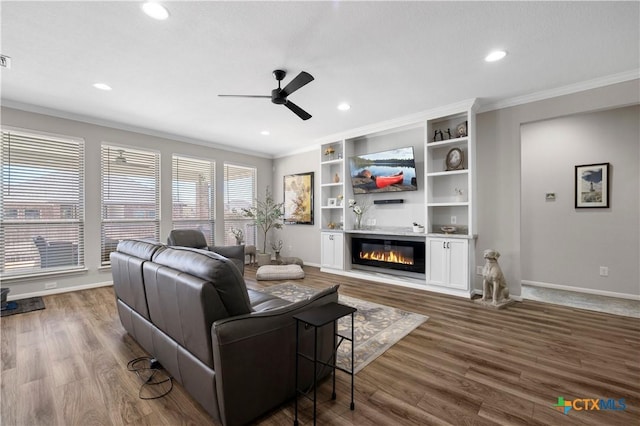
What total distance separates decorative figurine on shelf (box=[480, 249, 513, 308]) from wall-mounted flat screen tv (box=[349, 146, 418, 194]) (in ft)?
5.31

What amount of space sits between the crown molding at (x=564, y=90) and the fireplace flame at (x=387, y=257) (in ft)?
8.44

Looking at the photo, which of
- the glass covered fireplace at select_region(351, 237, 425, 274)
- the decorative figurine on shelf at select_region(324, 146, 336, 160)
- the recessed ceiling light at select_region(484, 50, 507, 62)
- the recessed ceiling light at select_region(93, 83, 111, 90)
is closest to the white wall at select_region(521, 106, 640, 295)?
the glass covered fireplace at select_region(351, 237, 425, 274)

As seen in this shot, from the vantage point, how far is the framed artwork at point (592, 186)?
13.0ft

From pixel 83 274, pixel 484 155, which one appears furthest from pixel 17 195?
pixel 484 155

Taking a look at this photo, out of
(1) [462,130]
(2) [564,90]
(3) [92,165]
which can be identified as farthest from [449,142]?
(3) [92,165]

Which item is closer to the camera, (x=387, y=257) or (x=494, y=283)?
(x=494, y=283)

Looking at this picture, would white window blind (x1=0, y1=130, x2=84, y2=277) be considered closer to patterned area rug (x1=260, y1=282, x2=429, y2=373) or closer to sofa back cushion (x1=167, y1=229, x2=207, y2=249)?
sofa back cushion (x1=167, y1=229, x2=207, y2=249)

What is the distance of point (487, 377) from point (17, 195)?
5.95m

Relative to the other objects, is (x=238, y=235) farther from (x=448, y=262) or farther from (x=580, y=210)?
(x=580, y=210)

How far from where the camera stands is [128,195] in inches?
193

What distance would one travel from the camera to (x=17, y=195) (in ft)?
12.7

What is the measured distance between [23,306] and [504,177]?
6.65 meters

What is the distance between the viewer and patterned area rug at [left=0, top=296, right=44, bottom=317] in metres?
3.36

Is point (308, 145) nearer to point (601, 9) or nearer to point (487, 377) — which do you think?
point (601, 9)
